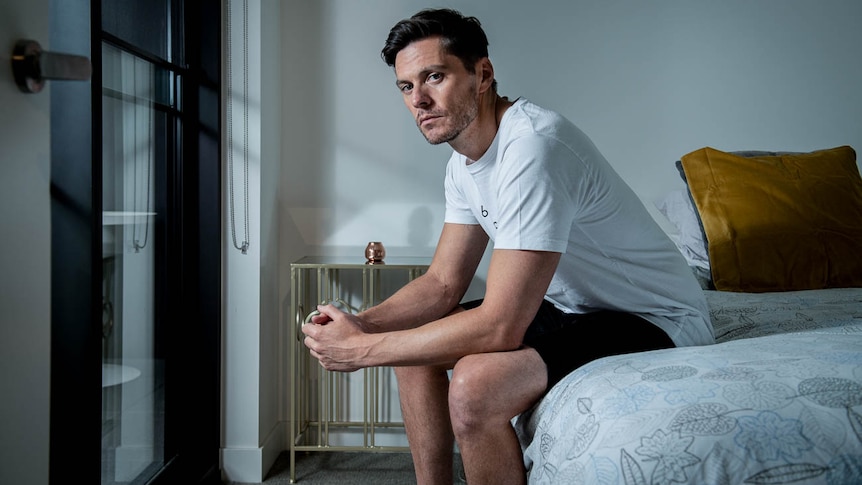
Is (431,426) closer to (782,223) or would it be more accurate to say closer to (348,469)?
(348,469)

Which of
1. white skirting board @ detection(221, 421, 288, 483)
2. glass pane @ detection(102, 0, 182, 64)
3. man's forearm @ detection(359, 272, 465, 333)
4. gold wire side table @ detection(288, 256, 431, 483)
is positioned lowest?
white skirting board @ detection(221, 421, 288, 483)

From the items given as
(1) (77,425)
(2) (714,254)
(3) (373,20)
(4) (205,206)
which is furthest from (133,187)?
(2) (714,254)

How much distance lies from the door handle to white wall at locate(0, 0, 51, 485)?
0.01 meters

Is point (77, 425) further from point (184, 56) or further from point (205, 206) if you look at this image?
point (184, 56)

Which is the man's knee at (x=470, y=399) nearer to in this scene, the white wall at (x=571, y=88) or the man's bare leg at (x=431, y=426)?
the man's bare leg at (x=431, y=426)

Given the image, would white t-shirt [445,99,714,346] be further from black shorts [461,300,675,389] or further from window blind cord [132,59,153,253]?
window blind cord [132,59,153,253]

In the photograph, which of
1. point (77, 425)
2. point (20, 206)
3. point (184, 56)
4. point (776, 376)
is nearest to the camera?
point (20, 206)

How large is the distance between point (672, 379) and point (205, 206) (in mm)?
1643

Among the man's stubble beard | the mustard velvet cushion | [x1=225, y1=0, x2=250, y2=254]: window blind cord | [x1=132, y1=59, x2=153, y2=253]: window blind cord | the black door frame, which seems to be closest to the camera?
the black door frame

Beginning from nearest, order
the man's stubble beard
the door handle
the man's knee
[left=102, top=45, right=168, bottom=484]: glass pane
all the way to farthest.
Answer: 1. the door handle
2. the man's knee
3. the man's stubble beard
4. [left=102, top=45, right=168, bottom=484]: glass pane

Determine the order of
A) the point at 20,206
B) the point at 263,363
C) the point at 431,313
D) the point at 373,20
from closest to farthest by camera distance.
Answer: the point at 20,206
the point at 431,313
the point at 263,363
the point at 373,20

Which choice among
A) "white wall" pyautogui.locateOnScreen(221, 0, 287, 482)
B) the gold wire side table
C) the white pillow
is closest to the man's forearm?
the gold wire side table

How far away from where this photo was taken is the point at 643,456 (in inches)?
34.5

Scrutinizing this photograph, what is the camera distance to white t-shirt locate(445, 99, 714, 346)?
1274 millimetres
